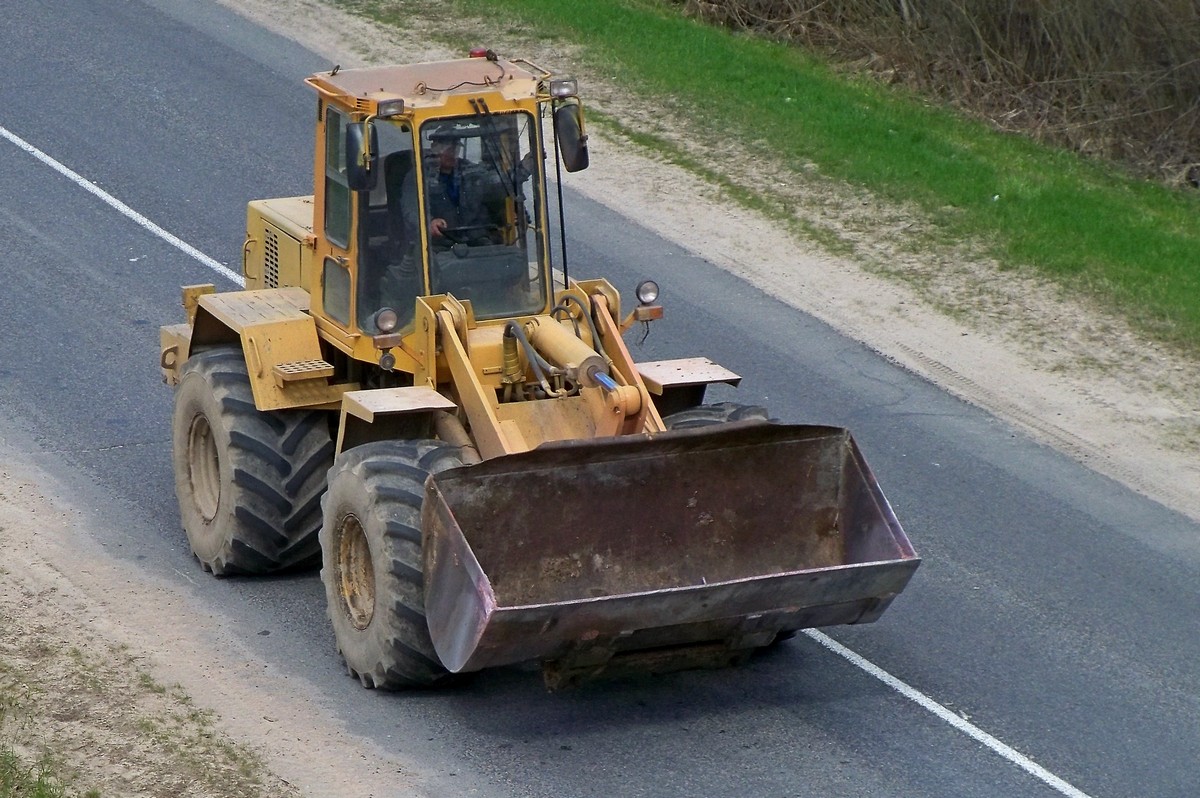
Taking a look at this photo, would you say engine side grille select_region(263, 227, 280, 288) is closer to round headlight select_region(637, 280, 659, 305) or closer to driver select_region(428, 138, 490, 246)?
driver select_region(428, 138, 490, 246)

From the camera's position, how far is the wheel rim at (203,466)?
10.6m

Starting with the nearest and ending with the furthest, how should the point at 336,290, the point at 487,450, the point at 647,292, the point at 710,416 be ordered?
the point at 487,450
the point at 710,416
the point at 647,292
the point at 336,290

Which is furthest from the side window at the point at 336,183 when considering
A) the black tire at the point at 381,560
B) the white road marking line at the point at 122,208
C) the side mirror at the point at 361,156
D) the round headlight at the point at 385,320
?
the white road marking line at the point at 122,208

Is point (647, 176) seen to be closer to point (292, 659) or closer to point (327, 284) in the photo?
point (327, 284)

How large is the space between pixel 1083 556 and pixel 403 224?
4.80m

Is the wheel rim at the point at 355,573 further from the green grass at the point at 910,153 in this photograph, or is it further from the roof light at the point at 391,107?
the green grass at the point at 910,153

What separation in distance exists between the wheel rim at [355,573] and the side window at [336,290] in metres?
1.30

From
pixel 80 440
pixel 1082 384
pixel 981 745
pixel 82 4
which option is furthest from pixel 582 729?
pixel 82 4

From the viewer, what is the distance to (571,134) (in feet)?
31.7

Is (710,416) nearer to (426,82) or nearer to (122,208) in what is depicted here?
(426,82)

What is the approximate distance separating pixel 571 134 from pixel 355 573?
2.58m

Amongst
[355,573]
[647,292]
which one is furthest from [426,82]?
[355,573]

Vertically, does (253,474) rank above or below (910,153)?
below

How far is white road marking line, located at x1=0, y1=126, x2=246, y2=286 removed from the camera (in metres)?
15.2
